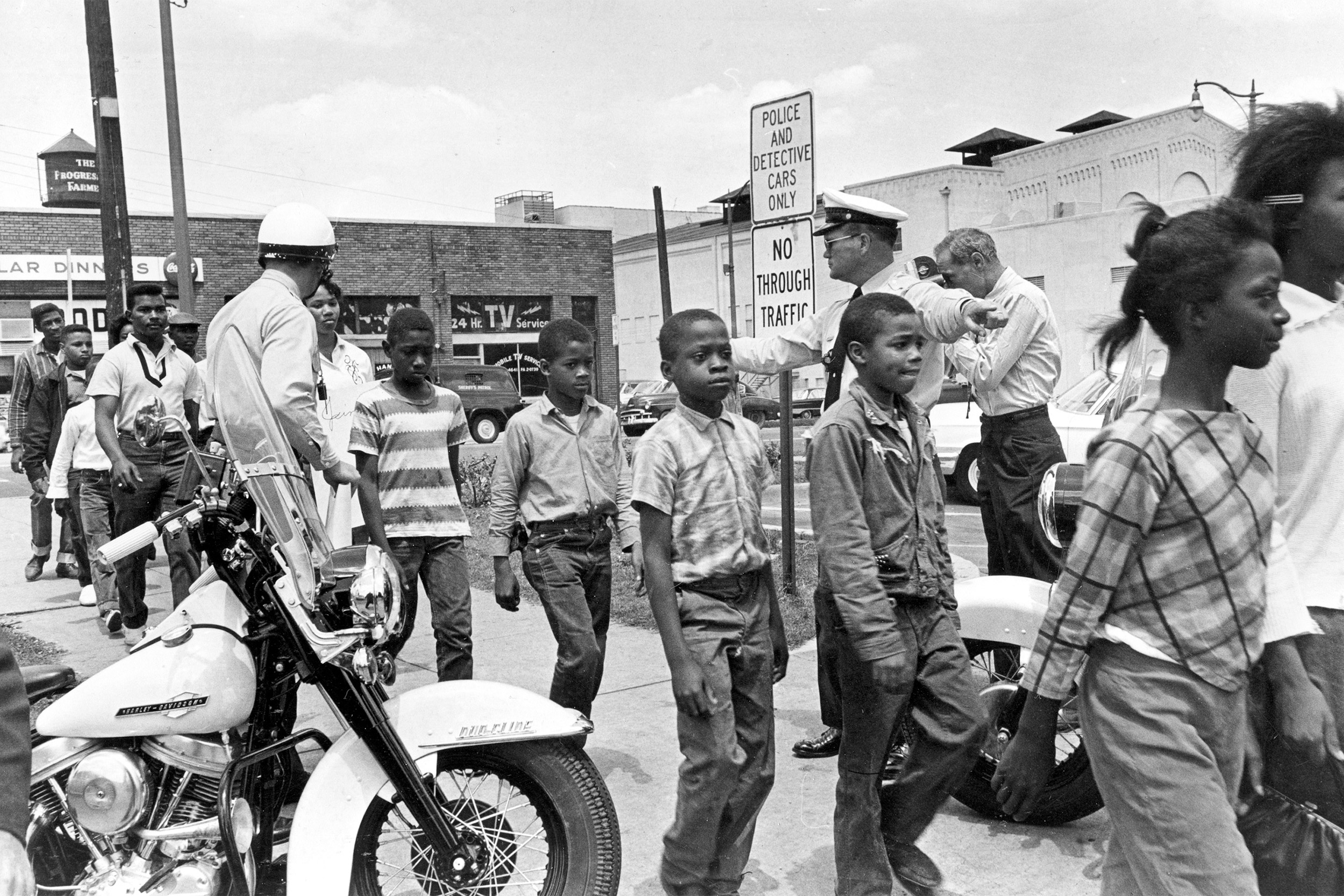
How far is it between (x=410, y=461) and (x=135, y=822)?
6.77 ft

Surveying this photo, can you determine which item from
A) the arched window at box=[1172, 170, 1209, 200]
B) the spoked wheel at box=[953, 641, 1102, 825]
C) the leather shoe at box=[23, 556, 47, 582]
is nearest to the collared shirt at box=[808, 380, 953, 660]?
the spoked wheel at box=[953, 641, 1102, 825]

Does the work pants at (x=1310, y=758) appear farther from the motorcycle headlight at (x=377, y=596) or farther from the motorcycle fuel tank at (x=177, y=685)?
the motorcycle fuel tank at (x=177, y=685)

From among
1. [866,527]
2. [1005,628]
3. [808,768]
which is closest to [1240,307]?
[866,527]

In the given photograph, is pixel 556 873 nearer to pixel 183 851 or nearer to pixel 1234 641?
pixel 183 851

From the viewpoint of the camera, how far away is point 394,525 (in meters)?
4.73

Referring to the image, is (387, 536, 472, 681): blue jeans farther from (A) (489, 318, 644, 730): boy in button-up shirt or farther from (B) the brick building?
(B) the brick building

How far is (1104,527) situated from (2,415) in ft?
97.3

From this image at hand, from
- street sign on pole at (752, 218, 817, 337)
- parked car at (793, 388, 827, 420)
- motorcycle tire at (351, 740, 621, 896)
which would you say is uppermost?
street sign on pole at (752, 218, 817, 337)

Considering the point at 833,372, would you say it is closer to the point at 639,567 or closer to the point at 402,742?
the point at 639,567

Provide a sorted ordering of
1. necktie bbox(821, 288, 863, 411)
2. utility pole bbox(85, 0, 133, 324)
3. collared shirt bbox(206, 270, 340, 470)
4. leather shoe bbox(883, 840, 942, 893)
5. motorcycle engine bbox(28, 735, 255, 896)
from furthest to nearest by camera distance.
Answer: utility pole bbox(85, 0, 133, 324) < necktie bbox(821, 288, 863, 411) < collared shirt bbox(206, 270, 340, 470) < leather shoe bbox(883, 840, 942, 893) < motorcycle engine bbox(28, 735, 255, 896)

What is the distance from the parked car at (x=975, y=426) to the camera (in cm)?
1184

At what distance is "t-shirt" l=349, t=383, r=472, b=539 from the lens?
15.6 feet

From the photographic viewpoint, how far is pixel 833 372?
436cm

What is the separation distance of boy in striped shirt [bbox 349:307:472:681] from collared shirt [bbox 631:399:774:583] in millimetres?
1569
